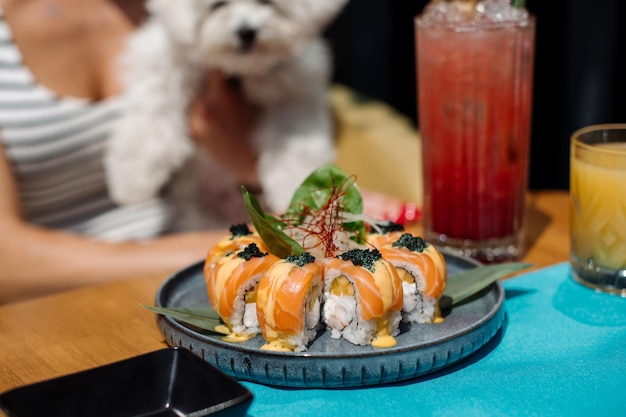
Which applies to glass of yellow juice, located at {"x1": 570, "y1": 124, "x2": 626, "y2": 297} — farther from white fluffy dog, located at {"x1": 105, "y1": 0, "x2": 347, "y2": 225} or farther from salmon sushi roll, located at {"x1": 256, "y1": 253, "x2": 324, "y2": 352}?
white fluffy dog, located at {"x1": 105, "y1": 0, "x2": 347, "y2": 225}

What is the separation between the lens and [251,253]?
67 cm

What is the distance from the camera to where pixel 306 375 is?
61 cm

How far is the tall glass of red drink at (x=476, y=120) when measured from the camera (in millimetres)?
909

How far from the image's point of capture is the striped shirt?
149 cm

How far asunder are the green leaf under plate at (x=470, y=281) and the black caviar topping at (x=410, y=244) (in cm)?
7

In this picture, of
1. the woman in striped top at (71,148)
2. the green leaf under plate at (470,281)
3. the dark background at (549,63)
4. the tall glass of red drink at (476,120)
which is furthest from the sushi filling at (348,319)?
the dark background at (549,63)

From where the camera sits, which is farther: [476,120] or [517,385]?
[476,120]

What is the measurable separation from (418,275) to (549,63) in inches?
68.0

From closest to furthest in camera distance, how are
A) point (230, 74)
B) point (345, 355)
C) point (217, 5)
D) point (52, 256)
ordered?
point (345, 355)
point (52, 256)
point (217, 5)
point (230, 74)

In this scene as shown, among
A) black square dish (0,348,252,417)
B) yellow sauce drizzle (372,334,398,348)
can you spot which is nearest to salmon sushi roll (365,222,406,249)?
→ yellow sauce drizzle (372,334,398,348)

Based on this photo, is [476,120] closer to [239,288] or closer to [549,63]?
[239,288]

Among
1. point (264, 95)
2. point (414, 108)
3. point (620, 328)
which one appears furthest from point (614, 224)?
point (414, 108)

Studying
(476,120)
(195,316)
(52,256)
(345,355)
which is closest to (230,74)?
(52,256)

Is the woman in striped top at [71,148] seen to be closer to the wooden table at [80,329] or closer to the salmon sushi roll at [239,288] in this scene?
the wooden table at [80,329]
